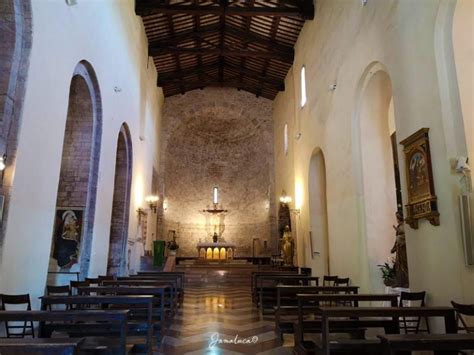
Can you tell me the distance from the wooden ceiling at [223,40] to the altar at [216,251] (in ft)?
24.6

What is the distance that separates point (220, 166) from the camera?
20.2m

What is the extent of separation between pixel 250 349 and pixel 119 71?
7921 mm

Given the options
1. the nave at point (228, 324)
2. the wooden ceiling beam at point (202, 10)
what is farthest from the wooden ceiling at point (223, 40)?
the nave at point (228, 324)

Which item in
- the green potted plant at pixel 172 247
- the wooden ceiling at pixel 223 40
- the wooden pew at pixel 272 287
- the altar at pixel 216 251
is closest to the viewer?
the wooden pew at pixel 272 287

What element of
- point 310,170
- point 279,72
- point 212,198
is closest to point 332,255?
point 310,170

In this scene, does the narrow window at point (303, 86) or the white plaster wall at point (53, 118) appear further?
the narrow window at point (303, 86)

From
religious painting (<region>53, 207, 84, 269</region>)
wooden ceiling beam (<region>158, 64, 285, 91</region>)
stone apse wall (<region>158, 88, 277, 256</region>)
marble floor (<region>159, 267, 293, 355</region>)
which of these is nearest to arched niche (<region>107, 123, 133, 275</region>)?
marble floor (<region>159, 267, 293, 355</region>)

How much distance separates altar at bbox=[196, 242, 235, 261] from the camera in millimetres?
17281

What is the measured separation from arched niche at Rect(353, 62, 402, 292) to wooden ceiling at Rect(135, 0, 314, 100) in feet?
16.7

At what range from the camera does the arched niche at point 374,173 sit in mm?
7465

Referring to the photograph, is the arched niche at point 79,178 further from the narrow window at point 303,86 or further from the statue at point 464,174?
the narrow window at point 303,86

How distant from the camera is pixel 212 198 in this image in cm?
1969

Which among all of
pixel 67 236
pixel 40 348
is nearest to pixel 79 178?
pixel 67 236

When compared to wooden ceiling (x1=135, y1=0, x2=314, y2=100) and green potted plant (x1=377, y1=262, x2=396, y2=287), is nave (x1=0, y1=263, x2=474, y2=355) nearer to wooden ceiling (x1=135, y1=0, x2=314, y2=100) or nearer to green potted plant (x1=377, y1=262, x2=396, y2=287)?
green potted plant (x1=377, y1=262, x2=396, y2=287)
